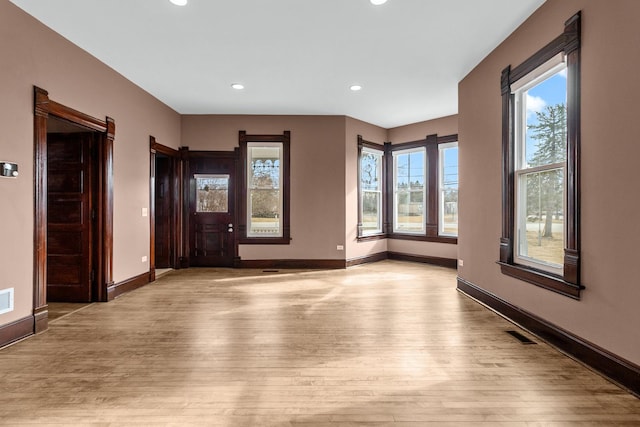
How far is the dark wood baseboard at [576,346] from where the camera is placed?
7.07 feet

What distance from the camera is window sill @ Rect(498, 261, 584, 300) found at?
8.70ft

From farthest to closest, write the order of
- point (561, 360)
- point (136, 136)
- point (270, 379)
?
point (136, 136), point (561, 360), point (270, 379)

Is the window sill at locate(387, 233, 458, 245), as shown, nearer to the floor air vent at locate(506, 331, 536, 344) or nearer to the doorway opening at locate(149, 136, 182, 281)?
the floor air vent at locate(506, 331, 536, 344)

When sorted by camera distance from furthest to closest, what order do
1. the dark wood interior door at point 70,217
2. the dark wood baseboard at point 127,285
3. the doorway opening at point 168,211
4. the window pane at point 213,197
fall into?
the window pane at point 213,197 < the doorway opening at point 168,211 < the dark wood baseboard at point 127,285 < the dark wood interior door at point 70,217

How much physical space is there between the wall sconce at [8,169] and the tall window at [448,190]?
658 centimetres

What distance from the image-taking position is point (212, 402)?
203cm

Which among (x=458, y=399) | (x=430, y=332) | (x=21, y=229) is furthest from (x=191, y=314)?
(x=458, y=399)

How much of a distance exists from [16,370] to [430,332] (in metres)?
3.38

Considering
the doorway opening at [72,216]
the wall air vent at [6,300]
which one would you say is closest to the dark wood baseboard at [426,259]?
the doorway opening at [72,216]

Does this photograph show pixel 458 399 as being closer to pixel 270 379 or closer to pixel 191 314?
pixel 270 379

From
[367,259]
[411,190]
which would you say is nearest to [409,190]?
[411,190]

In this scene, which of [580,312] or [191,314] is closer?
[580,312]

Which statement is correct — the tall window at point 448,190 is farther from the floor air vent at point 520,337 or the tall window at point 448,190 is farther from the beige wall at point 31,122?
the beige wall at point 31,122

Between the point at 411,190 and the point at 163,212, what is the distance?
17.1 ft
